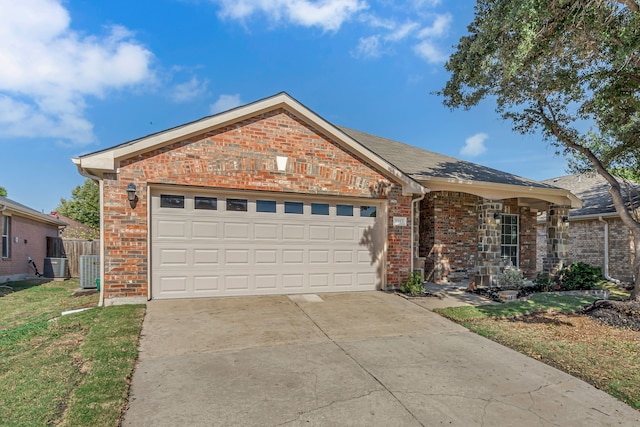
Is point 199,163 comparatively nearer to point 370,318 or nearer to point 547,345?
point 370,318

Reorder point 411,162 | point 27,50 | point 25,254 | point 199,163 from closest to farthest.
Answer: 1. point 199,163
2. point 27,50
3. point 411,162
4. point 25,254

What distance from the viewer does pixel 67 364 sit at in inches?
157

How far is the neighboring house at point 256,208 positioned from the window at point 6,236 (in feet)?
28.8

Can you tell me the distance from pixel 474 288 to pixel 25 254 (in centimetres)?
1695

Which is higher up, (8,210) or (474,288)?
(8,210)

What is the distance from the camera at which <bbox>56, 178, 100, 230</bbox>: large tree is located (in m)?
33.2

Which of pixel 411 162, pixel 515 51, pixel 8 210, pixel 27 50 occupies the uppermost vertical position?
pixel 27 50

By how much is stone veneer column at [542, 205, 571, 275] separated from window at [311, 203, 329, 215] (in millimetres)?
8230

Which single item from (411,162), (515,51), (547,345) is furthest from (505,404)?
(411,162)

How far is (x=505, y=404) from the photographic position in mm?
3336

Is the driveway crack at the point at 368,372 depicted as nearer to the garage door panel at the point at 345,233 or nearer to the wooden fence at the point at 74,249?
the garage door panel at the point at 345,233

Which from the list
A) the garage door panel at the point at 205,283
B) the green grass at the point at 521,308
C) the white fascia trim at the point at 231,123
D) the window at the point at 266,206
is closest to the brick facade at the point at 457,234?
the green grass at the point at 521,308

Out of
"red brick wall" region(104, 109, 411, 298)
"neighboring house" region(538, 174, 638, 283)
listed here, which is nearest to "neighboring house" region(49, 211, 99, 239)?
"red brick wall" region(104, 109, 411, 298)

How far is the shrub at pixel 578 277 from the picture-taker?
10.1 meters
